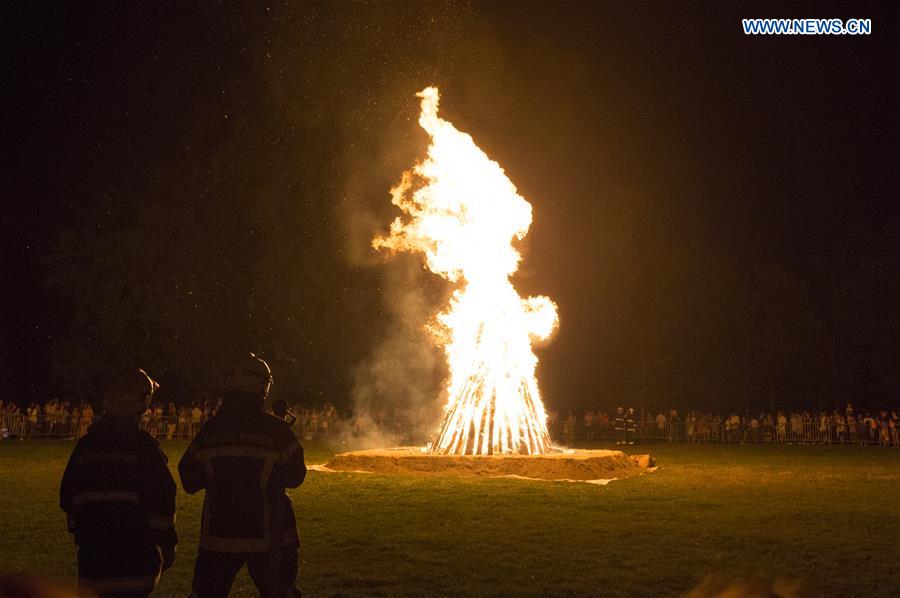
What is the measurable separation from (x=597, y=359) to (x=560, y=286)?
4524mm

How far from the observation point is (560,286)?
47.4m

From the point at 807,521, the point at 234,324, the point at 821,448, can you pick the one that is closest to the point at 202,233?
the point at 234,324

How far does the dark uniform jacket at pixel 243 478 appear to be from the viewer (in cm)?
500

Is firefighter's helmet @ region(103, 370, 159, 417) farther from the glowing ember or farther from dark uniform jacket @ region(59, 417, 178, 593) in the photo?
the glowing ember

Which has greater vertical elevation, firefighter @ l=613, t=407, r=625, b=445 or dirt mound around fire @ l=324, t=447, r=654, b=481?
firefighter @ l=613, t=407, r=625, b=445

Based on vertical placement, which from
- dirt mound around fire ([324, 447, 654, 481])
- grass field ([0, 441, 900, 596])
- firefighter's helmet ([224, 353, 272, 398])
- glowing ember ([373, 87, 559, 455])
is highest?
glowing ember ([373, 87, 559, 455])

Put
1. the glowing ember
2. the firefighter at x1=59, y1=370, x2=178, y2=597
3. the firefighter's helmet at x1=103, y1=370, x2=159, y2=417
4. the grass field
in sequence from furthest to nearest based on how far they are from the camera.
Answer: the glowing ember → the grass field → the firefighter's helmet at x1=103, y1=370, x2=159, y2=417 → the firefighter at x1=59, y1=370, x2=178, y2=597

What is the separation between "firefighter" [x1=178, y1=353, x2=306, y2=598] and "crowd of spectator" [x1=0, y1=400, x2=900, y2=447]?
2469cm

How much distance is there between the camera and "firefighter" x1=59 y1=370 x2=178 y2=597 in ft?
15.4

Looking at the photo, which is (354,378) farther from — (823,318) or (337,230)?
(823,318)

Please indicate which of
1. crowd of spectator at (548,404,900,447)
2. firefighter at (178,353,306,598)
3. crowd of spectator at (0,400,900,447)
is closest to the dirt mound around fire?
crowd of spectator at (0,400,900,447)

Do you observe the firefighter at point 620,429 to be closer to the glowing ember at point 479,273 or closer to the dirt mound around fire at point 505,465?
the glowing ember at point 479,273

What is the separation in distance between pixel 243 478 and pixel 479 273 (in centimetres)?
1508

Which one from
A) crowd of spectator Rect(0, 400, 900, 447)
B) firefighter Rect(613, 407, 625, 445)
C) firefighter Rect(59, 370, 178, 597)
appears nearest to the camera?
firefighter Rect(59, 370, 178, 597)
